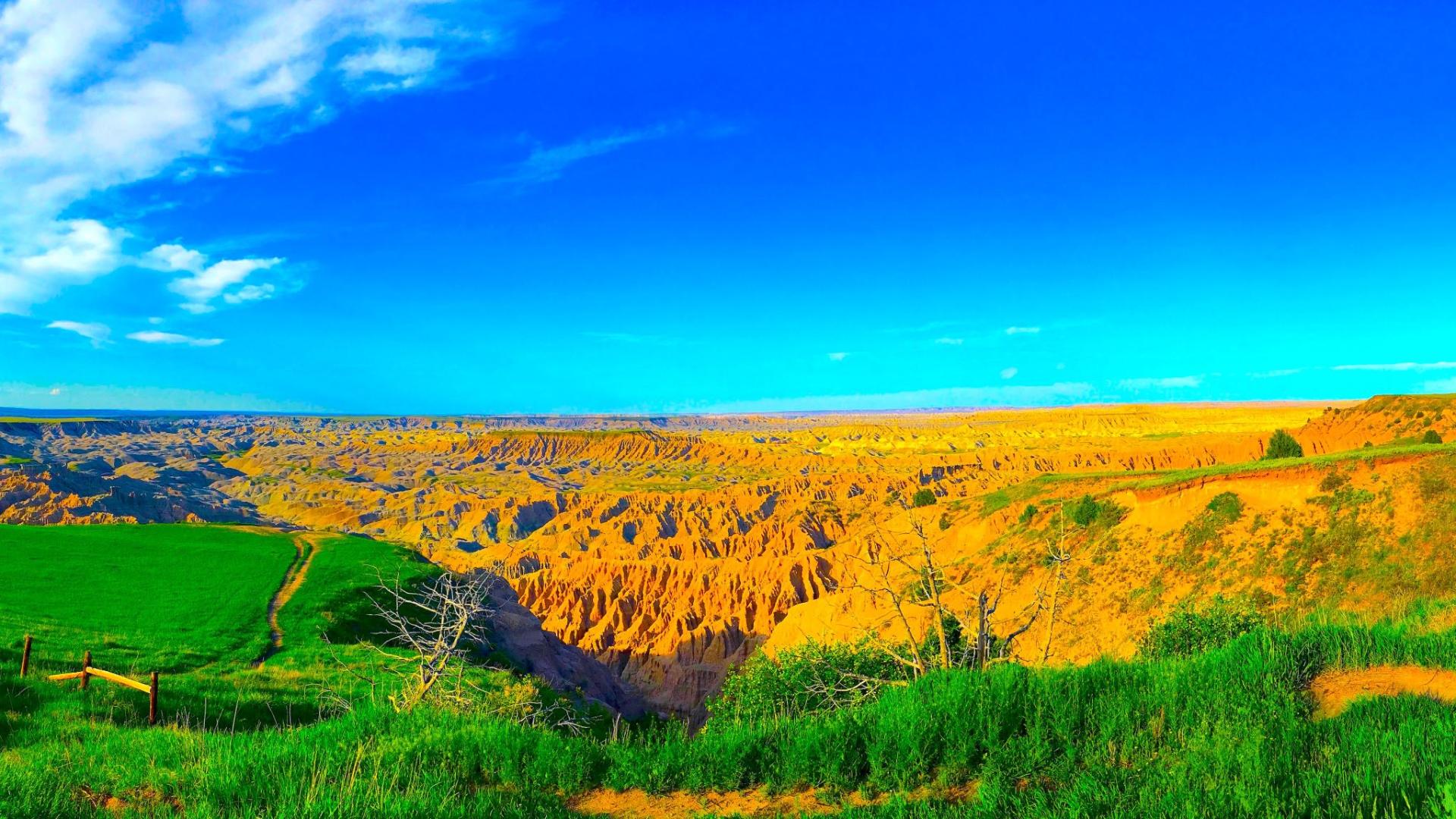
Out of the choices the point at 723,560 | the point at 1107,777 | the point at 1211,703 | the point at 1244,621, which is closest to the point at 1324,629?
the point at 1211,703

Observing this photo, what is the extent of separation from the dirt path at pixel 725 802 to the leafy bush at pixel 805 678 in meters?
2.56

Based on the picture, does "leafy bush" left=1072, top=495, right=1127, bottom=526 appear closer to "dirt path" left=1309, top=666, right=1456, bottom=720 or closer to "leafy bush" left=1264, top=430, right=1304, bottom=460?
"leafy bush" left=1264, top=430, right=1304, bottom=460

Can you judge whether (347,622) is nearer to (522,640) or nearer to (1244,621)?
(522,640)

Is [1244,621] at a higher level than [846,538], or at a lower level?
higher

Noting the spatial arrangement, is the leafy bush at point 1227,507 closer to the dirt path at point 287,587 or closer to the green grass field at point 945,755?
the green grass field at point 945,755

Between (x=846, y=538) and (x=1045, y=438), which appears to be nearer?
(x=846, y=538)

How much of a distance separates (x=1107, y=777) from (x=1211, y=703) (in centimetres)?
148

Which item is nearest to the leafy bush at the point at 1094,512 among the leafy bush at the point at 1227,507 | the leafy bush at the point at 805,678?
the leafy bush at the point at 1227,507

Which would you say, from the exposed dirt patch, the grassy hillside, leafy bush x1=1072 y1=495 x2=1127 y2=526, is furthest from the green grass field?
leafy bush x1=1072 y1=495 x2=1127 y2=526

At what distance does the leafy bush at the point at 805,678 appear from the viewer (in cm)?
1208

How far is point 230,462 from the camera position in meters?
153

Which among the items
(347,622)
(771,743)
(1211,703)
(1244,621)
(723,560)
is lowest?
(723,560)

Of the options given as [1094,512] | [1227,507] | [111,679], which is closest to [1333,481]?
[1227,507]

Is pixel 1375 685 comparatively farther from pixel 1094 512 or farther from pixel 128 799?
pixel 1094 512
